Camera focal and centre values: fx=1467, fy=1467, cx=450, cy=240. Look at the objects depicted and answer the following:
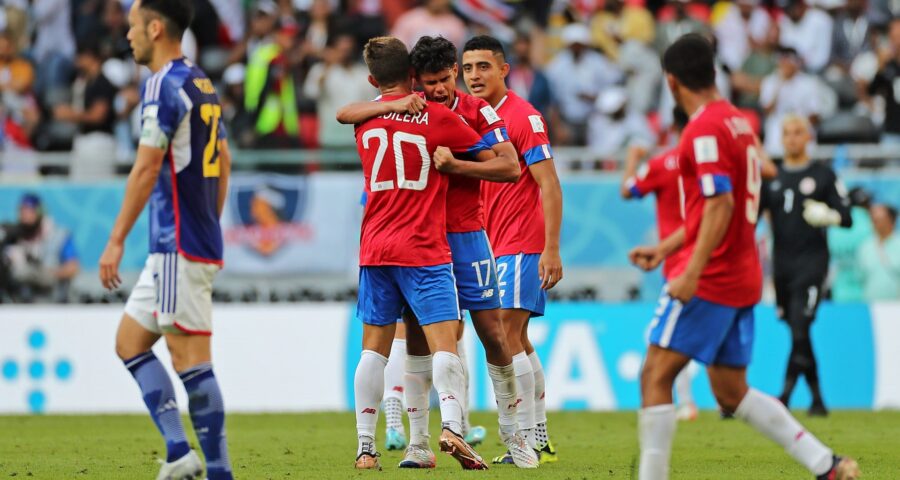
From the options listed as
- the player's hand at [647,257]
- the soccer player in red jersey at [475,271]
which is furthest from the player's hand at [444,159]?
the player's hand at [647,257]

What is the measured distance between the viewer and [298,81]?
1991 centimetres

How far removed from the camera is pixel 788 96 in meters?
19.6

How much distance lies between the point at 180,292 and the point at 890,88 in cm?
1388

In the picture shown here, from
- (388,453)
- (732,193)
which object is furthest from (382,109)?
(388,453)

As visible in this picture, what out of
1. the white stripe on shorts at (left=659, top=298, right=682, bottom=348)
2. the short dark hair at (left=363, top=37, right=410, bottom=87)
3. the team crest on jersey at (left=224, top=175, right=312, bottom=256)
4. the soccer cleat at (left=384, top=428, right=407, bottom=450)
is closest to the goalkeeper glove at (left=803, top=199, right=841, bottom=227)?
the soccer cleat at (left=384, top=428, right=407, bottom=450)

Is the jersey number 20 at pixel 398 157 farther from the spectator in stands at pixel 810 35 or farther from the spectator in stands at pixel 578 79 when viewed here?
the spectator in stands at pixel 810 35

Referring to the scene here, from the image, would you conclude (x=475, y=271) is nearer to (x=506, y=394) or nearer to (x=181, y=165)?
(x=506, y=394)

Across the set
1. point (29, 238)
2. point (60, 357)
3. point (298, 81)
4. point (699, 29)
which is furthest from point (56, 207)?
point (699, 29)

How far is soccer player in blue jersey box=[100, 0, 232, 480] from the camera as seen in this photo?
A: 739cm

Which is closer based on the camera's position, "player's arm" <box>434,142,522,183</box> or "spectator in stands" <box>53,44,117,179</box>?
"player's arm" <box>434,142,522,183</box>

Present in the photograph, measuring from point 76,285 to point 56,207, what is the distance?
102 cm

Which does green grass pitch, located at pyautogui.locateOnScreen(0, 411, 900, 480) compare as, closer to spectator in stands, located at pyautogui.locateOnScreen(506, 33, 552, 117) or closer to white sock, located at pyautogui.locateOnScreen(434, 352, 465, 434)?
white sock, located at pyautogui.locateOnScreen(434, 352, 465, 434)

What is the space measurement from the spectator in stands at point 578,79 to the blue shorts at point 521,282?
9.93 m

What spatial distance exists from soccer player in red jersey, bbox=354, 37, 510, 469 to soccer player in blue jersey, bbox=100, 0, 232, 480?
1454 millimetres
